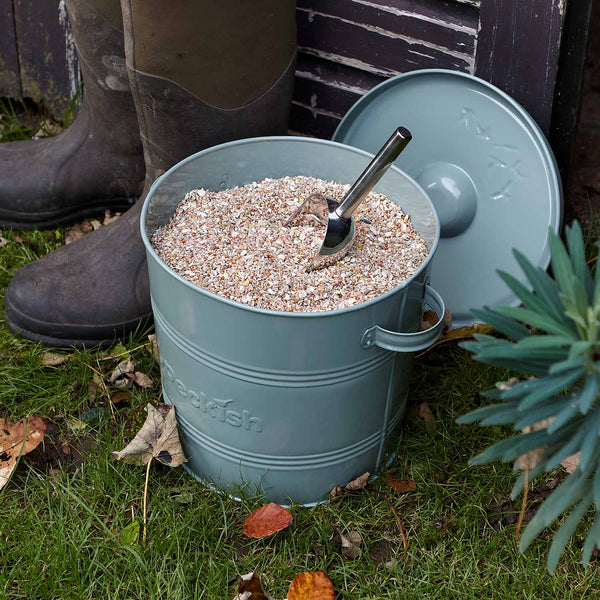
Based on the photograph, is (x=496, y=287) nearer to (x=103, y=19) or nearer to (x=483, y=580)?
(x=483, y=580)

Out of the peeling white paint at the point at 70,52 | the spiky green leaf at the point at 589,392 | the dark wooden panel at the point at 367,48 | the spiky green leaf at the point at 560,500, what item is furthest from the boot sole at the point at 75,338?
the spiky green leaf at the point at 589,392

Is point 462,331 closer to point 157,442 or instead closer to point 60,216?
point 157,442

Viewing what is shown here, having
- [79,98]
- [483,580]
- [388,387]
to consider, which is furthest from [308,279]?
[79,98]

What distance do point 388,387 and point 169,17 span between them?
3.17 feet

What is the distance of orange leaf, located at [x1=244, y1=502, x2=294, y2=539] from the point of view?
1.84 m

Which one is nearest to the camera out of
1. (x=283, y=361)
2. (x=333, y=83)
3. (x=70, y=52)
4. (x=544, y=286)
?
(x=544, y=286)

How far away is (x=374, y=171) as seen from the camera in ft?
5.72

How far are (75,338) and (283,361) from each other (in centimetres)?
87

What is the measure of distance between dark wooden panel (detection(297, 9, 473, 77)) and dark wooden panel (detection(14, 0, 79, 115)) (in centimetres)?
95

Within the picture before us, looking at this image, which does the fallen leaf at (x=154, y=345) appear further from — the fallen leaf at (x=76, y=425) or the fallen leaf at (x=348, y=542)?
the fallen leaf at (x=348, y=542)

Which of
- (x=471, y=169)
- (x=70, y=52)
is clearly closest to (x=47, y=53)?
(x=70, y=52)

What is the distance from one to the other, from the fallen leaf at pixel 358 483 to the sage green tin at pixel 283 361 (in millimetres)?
15

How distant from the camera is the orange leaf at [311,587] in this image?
5.74ft

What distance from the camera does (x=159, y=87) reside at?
2.00 meters
